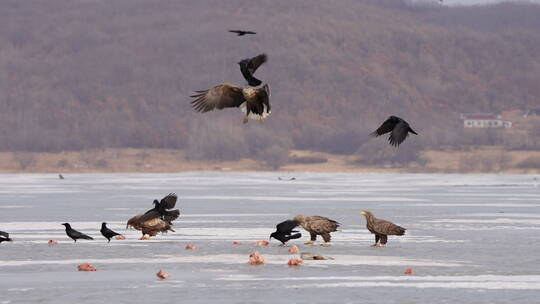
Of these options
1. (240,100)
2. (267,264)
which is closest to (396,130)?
(267,264)

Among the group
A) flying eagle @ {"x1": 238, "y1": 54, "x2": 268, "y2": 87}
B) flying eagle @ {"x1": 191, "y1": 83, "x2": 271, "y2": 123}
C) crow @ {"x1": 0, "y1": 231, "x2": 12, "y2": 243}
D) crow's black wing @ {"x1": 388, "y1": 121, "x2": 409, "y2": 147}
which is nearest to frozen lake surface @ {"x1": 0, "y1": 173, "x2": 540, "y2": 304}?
crow @ {"x1": 0, "y1": 231, "x2": 12, "y2": 243}

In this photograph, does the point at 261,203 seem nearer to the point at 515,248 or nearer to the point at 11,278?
the point at 515,248

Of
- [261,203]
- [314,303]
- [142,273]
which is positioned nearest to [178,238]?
[142,273]

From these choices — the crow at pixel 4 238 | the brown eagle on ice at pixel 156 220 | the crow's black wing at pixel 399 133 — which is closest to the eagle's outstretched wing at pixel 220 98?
the crow's black wing at pixel 399 133

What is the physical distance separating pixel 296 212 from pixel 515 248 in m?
20.5

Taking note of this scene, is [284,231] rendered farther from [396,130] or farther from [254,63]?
[254,63]

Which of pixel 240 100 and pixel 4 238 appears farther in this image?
pixel 4 238

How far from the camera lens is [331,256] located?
2784 cm

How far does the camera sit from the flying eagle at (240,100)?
23.0m

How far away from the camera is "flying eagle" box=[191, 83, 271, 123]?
22953mm

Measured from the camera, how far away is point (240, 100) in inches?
928

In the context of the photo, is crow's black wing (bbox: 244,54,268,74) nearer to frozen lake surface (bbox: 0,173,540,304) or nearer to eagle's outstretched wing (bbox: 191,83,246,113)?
eagle's outstretched wing (bbox: 191,83,246,113)

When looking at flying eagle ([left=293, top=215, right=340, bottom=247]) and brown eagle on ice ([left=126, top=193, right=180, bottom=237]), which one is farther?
brown eagle on ice ([left=126, top=193, right=180, bottom=237])

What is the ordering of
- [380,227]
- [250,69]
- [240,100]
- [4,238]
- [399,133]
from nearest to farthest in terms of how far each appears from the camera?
[240,100] < [250,69] < [399,133] < [380,227] < [4,238]
